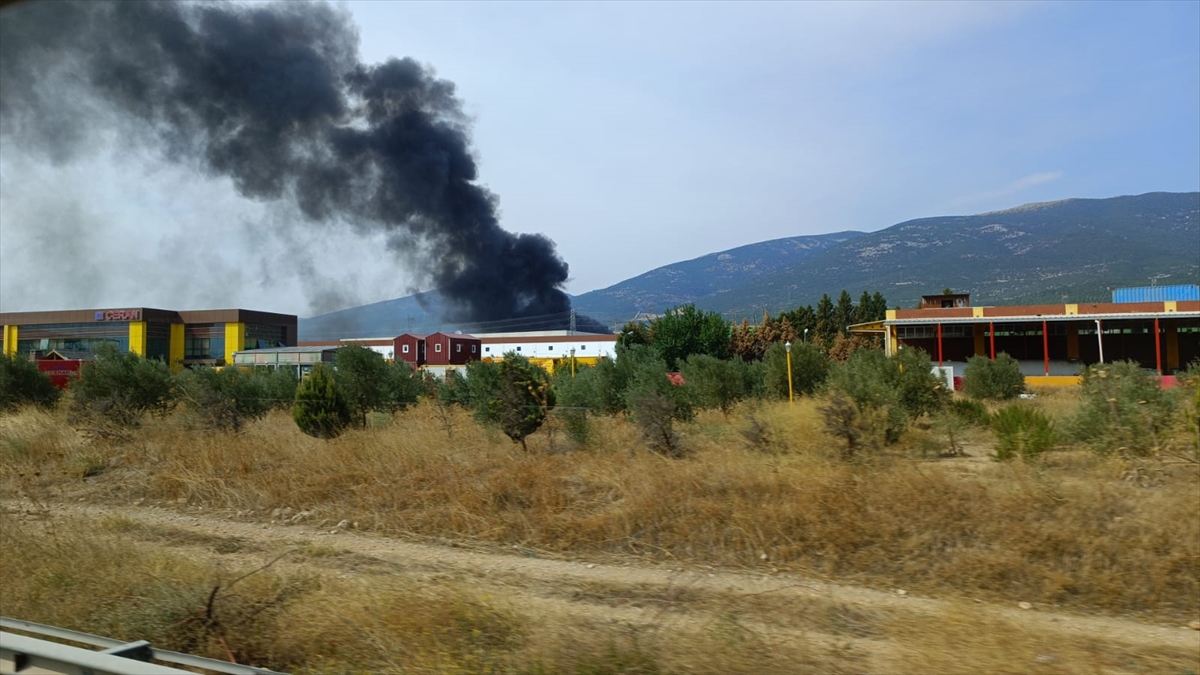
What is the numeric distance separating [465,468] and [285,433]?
5.56m

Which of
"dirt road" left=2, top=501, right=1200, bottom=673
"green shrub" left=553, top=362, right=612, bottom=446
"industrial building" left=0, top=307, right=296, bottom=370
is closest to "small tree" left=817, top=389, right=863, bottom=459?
"dirt road" left=2, top=501, right=1200, bottom=673

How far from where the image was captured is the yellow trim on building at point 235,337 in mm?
83125

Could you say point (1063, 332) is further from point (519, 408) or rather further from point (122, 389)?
point (122, 389)

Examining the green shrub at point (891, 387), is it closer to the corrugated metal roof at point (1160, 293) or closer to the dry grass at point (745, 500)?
the dry grass at point (745, 500)

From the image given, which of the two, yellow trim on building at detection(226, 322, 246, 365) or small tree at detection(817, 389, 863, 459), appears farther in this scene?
yellow trim on building at detection(226, 322, 246, 365)

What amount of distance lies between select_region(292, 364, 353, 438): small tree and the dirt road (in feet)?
13.7

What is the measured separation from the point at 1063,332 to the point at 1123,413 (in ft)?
152

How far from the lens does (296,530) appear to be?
920 cm

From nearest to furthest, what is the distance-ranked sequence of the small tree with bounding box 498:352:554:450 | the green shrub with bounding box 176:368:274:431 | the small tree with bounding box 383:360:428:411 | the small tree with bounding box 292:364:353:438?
the small tree with bounding box 498:352:554:450, the small tree with bounding box 292:364:353:438, the green shrub with bounding box 176:368:274:431, the small tree with bounding box 383:360:428:411

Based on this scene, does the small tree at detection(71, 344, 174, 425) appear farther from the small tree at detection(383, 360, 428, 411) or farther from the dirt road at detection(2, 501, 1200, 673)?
the dirt road at detection(2, 501, 1200, 673)

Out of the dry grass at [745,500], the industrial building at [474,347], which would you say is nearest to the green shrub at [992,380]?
the dry grass at [745,500]

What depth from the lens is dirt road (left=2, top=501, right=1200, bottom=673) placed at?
513 centimetres

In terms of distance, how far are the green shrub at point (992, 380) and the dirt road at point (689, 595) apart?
66.4 ft

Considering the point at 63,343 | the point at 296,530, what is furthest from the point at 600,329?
the point at 296,530
